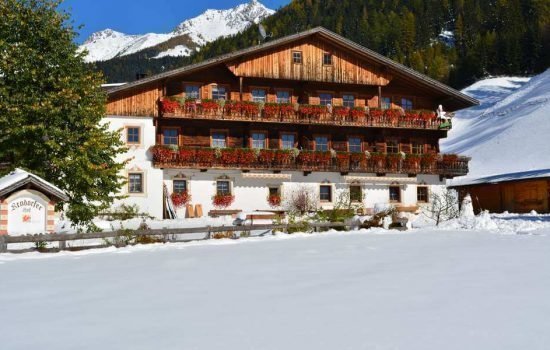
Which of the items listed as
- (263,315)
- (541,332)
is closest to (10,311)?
(263,315)

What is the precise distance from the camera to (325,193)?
30516 millimetres

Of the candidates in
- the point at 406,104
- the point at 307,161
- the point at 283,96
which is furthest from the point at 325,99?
the point at 406,104

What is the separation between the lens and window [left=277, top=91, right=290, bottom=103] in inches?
1220

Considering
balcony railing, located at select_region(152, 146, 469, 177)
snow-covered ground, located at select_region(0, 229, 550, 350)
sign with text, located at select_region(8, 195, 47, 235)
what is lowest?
snow-covered ground, located at select_region(0, 229, 550, 350)

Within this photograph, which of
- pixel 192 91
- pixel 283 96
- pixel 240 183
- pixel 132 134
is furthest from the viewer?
pixel 283 96

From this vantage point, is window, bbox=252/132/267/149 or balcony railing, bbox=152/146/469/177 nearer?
balcony railing, bbox=152/146/469/177

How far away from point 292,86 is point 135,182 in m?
9.97

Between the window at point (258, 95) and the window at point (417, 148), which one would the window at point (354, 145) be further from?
the window at point (258, 95)

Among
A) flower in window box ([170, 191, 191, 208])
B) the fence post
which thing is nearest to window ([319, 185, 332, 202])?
flower in window box ([170, 191, 191, 208])

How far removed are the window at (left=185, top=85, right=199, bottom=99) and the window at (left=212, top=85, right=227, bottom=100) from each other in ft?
2.96

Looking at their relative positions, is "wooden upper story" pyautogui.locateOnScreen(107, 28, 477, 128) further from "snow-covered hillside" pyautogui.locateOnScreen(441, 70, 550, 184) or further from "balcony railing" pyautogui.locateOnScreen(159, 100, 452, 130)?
"snow-covered hillside" pyautogui.locateOnScreen(441, 70, 550, 184)

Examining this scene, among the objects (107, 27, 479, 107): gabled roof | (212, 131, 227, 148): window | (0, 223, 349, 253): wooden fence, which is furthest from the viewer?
(212, 131, 227, 148): window

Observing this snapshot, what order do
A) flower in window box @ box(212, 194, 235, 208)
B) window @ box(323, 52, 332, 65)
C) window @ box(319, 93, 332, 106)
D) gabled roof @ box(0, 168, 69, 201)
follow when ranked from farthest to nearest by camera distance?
window @ box(319, 93, 332, 106)
window @ box(323, 52, 332, 65)
flower in window box @ box(212, 194, 235, 208)
gabled roof @ box(0, 168, 69, 201)

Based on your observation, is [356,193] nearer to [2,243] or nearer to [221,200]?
[221,200]
